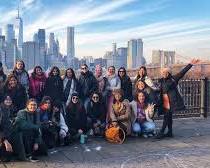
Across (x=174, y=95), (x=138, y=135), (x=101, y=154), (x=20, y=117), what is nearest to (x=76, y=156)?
(x=101, y=154)

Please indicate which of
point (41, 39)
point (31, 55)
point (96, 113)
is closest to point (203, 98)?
point (96, 113)

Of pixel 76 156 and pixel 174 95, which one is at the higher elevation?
pixel 174 95

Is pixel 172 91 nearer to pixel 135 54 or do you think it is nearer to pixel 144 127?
pixel 144 127

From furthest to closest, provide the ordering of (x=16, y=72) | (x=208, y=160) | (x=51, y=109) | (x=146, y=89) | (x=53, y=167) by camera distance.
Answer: (x=146, y=89)
(x=16, y=72)
(x=51, y=109)
(x=208, y=160)
(x=53, y=167)

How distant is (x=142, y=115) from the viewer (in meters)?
9.91

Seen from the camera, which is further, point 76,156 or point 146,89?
point 146,89

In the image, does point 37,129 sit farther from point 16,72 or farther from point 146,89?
point 146,89

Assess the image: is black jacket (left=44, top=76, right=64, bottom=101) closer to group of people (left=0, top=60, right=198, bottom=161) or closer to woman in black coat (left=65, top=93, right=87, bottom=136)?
group of people (left=0, top=60, right=198, bottom=161)

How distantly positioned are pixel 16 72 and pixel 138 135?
3.32 m

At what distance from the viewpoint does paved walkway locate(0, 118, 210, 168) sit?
7207 mm

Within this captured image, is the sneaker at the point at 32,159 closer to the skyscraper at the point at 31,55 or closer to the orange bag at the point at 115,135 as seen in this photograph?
the orange bag at the point at 115,135

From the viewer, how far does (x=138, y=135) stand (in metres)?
9.85

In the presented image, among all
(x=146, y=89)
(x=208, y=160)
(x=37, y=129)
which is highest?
(x=146, y=89)

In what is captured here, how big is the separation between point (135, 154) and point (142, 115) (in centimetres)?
201
